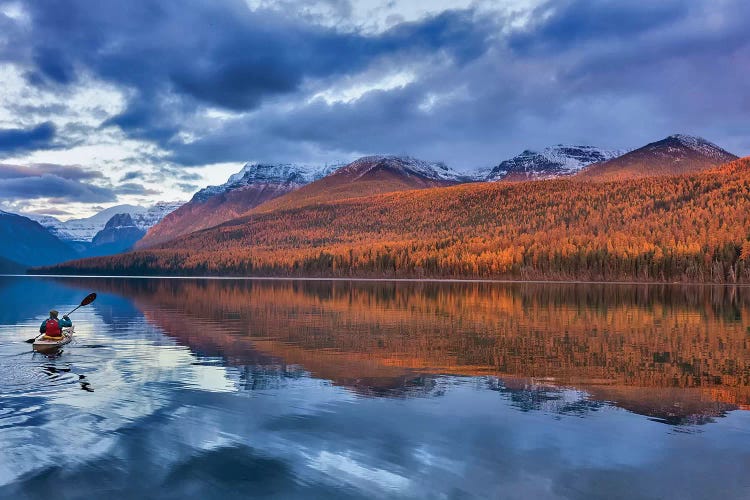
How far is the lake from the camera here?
18.7 meters

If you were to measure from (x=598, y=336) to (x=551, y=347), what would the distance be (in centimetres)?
860

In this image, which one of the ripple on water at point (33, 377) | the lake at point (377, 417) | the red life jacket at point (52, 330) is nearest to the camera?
the lake at point (377, 417)

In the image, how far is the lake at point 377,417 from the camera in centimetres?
1872

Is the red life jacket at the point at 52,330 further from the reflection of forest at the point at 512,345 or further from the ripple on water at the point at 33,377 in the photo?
the reflection of forest at the point at 512,345

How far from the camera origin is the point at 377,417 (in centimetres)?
2548

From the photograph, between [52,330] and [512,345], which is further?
[512,345]

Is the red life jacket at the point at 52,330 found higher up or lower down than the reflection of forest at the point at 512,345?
higher up

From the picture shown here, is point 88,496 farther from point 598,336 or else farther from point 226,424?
point 598,336

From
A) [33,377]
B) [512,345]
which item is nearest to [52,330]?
[33,377]

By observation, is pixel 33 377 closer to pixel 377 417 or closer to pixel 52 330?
pixel 52 330

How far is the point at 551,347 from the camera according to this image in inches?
1788

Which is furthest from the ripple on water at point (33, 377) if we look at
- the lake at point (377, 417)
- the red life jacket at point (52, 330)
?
the red life jacket at point (52, 330)

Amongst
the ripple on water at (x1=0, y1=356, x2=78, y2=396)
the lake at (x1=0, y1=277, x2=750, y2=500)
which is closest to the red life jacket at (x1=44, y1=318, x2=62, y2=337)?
the lake at (x1=0, y1=277, x2=750, y2=500)

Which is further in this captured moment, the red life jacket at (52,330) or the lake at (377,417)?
the red life jacket at (52,330)
